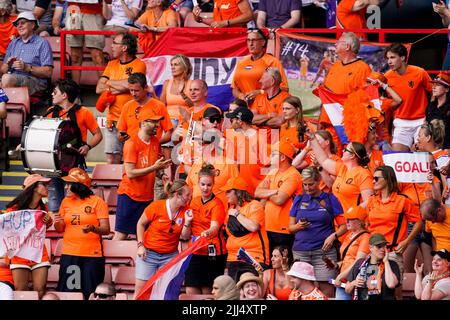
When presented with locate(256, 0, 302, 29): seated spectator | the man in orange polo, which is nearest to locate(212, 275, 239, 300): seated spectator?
the man in orange polo

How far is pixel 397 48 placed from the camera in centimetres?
1906

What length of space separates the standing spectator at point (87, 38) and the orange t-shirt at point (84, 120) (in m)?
2.32

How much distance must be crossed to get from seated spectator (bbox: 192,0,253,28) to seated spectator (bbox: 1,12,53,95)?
6.31ft

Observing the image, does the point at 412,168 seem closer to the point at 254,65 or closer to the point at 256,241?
the point at 256,241

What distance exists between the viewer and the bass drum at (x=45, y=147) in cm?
1844

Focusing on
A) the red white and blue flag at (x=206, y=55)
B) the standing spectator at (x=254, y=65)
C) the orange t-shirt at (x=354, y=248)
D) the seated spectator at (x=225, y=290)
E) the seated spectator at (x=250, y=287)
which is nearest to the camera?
the seated spectator at (x=225, y=290)

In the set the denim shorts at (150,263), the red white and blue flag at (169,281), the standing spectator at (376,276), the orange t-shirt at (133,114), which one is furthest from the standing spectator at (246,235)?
the orange t-shirt at (133,114)

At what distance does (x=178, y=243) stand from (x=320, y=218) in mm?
1563

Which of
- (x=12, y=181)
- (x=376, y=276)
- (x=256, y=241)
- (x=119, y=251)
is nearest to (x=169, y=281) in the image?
(x=256, y=241)

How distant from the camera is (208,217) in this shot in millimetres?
17469

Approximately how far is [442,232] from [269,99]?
309cm

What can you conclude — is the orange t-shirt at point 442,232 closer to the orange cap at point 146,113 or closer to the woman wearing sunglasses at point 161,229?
the woman wearing sunglasses at point 161,229

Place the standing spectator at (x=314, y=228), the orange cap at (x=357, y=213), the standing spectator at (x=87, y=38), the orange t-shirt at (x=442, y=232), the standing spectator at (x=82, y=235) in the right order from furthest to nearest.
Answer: the standing spectator at (x=87, y=38) → the standing spectator at (x=82, y=235) → the standing spectator at (x=314, y=228) → the orange t-shirt at (x=442, y=232) → the orange cap at (x=357, y=213)
